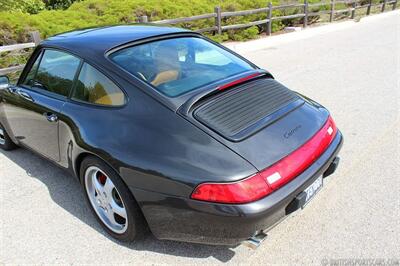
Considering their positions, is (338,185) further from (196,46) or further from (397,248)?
(196,46)

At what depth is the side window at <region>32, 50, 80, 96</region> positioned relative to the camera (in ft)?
10.2

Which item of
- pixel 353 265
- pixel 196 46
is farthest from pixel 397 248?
pixel 196 46

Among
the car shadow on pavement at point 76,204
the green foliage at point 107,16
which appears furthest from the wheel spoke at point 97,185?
the green foliage at point 107,16

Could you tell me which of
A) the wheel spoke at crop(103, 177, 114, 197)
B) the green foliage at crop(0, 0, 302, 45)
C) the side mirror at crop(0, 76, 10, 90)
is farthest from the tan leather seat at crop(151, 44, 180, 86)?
the green foliage at crop(0, 0, 302, 45)

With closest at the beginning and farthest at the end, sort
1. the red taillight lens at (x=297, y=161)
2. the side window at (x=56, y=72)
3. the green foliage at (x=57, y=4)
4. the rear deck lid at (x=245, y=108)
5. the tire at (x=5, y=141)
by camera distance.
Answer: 1. the red taillight lens at (x=297, y=161)
2. the rear deck lid at (x=245, y=108)
3. the side window at (x=56, y=72)
4. the tire at (x=5, y=141)
5. the green foliage at (x=57, y=4)

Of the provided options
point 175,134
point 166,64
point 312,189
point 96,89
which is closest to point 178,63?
point 166,64

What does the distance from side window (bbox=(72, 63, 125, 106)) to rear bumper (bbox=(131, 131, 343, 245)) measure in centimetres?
73

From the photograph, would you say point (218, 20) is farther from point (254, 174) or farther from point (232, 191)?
point (232, 191)

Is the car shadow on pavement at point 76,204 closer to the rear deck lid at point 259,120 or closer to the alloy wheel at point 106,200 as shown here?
the alloy wheel at point 106,200

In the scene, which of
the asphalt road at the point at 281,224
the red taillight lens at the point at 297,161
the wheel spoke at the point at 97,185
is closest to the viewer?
the red taillight lens at the point at 297,161

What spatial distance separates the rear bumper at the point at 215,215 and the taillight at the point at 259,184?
0.03 m

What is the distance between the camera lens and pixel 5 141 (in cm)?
437

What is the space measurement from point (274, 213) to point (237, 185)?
319 millimetres

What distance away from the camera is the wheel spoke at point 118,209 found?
2.74 meters
